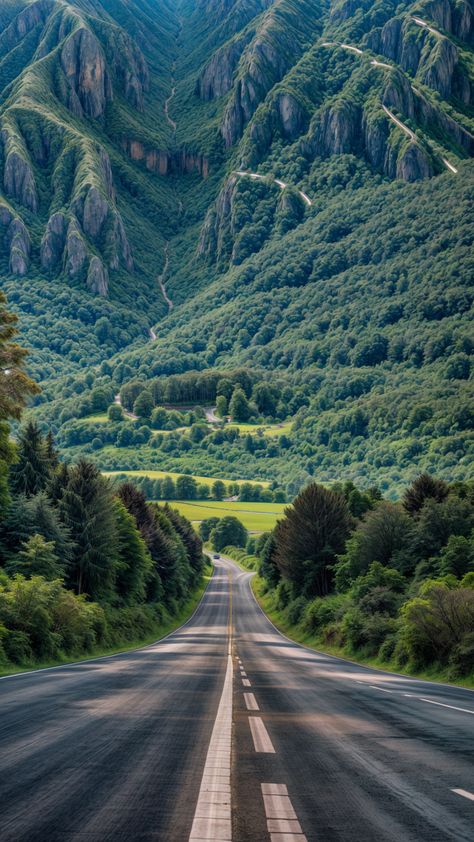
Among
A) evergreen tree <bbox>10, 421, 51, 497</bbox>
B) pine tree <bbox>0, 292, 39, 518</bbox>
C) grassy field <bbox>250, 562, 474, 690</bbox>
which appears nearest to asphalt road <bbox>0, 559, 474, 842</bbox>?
grassy field <bbox>250, 562, 474, 690</bbox>

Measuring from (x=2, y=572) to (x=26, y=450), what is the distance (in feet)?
53.4

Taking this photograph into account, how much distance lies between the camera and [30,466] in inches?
1877

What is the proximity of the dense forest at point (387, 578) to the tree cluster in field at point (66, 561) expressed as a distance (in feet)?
40.7

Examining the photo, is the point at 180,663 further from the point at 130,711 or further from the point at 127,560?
the point at 127,560

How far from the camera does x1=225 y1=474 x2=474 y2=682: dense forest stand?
27.0 metres

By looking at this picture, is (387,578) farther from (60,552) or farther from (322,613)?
(60,552)

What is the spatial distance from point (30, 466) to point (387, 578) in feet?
75.9

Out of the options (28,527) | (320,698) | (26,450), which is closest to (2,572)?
(28,527)

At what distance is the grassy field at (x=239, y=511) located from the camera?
178m

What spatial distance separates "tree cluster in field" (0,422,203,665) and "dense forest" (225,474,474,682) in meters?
12.4

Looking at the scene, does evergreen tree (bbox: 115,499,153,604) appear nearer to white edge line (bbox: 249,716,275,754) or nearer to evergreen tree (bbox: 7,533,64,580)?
evergreen tree (bbox: 7,533,64,580)

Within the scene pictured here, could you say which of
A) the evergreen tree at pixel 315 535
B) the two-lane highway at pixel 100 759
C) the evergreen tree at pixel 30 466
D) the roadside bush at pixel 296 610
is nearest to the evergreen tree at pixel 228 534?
the roadside bush at pixel 296 610

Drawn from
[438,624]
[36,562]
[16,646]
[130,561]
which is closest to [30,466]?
[130,561]

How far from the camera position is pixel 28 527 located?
125ft
